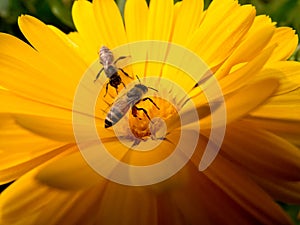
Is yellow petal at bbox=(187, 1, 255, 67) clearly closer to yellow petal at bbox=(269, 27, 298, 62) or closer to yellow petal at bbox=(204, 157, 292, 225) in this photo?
yellow petal at bbox=(269, 27, 298, 62)

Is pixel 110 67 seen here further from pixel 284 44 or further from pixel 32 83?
pixel 284 44

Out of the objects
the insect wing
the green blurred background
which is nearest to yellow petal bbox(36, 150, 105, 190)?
the insect wing

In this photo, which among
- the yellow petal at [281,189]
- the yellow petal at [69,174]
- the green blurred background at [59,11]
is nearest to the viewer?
the yellow petal at [69,174]

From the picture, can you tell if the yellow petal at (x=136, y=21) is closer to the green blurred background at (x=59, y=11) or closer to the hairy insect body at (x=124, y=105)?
the hairy insect body at (x=124, y=105)

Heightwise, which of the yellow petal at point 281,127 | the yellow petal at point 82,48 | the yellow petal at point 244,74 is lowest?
the yellow petal at point 281,127

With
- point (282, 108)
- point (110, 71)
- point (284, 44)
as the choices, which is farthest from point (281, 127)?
point (110, 71)

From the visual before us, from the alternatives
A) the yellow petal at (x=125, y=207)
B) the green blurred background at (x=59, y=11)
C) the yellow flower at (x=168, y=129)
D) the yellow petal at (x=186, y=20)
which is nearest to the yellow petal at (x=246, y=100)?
the yellow flower at (x=168, y=129)

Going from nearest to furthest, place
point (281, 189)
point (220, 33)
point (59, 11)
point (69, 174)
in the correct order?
1. point (69, 174)
2. point (281, 189)
3. point (220, 33)
4. point (59, 11)

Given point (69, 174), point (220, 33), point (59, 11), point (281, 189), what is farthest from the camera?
point (59, 11)
